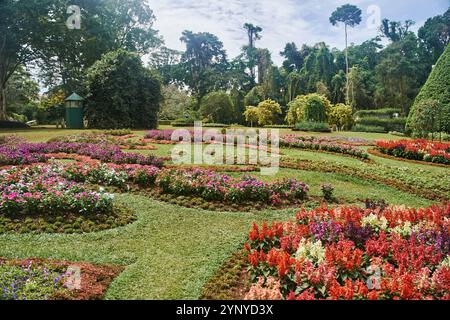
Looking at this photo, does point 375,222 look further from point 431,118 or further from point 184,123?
point 184,123

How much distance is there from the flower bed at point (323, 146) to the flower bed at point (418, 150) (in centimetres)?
122


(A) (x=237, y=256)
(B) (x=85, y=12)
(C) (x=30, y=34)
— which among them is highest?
(B) (x=85, y=12)

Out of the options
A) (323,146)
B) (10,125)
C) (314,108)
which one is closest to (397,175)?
(323,146)

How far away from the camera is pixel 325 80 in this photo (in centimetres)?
3859

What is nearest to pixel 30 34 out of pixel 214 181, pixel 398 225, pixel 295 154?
pixel 295 154

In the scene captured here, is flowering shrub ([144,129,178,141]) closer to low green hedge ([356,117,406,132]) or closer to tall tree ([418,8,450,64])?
tall tree ([418,8,450,64])

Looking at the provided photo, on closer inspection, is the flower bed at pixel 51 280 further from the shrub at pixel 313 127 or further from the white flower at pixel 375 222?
the shrub at pixel 313 127

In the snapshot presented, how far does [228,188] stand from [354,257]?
12.7ft

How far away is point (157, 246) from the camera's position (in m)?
5.41

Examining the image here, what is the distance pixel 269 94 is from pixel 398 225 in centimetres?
3210

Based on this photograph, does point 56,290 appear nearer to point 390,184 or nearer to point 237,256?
point 237,256

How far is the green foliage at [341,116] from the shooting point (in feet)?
92.9

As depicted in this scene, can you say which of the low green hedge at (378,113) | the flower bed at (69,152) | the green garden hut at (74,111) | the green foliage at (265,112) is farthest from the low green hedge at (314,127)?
the flower bed at (69,152)
